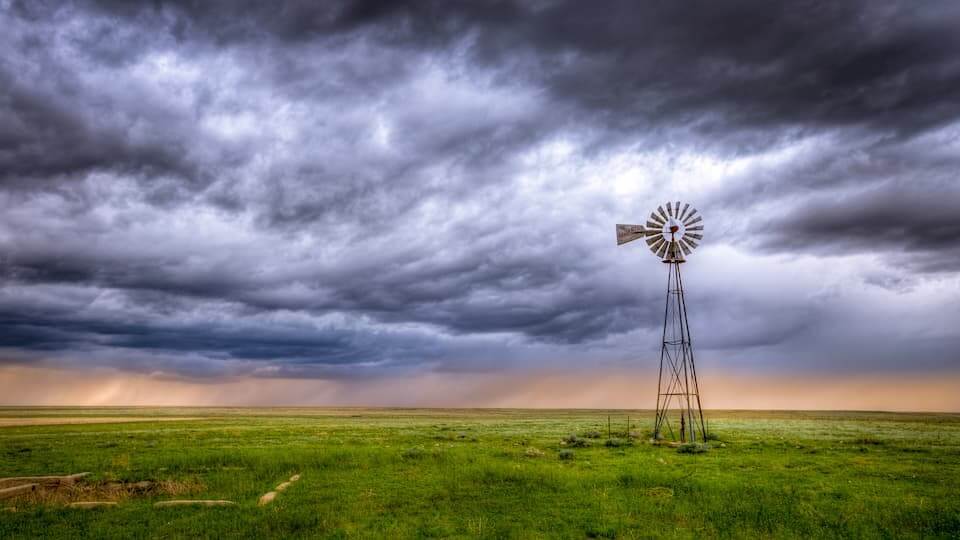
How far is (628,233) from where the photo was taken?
43.8 metres

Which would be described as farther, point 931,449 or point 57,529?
point 931,449

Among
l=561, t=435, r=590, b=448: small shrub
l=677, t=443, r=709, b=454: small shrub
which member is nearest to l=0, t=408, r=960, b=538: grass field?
l=677, t=443, r=709, b=454: small shrub

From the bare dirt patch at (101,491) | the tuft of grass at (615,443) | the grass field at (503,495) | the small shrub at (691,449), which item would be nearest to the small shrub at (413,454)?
the grass field at (503,495)

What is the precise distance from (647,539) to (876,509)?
10239 mm

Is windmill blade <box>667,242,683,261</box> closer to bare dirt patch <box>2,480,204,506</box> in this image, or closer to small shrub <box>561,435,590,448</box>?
small shrub <box>561,435,590,448</box>

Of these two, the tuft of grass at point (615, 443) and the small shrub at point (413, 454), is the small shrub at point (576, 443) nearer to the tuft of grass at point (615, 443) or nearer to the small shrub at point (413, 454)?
the tuft of grass at point (615, 443)

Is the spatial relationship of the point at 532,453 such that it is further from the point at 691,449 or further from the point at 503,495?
the point at 503,495

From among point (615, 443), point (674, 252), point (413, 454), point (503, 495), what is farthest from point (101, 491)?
point (674, 252)

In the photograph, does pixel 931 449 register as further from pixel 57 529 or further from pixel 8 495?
pixel 8 495

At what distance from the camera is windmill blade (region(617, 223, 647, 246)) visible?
43.6 meters

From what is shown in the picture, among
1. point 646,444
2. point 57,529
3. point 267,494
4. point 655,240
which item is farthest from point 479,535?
point 655,240

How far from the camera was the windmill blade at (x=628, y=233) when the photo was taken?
143 ft

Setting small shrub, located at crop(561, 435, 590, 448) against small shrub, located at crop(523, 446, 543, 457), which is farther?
small shrub, located at crop(561, 435, 590, 448)

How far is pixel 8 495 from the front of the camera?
22.5 metres
